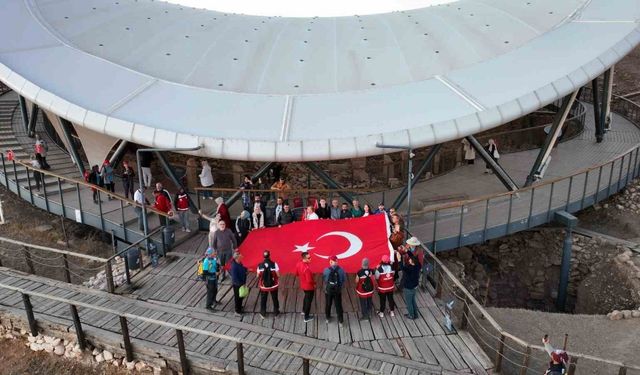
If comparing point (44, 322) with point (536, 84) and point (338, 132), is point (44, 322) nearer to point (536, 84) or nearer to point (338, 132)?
point (338, 132)

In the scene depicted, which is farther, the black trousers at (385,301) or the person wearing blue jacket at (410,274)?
the black trousers at (385,301)

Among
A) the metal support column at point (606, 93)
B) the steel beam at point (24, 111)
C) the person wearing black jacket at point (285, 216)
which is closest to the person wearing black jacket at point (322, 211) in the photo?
the person wearing black jacket at point (285, 216)

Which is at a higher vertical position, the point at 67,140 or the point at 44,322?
the point at 67,140

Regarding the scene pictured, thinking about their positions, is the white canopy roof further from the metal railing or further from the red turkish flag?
the metal railing

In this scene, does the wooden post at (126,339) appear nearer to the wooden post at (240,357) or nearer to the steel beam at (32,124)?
the wooden post at (240,357)

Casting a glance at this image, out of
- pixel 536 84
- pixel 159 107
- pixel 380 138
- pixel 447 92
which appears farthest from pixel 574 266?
pixel 159 107

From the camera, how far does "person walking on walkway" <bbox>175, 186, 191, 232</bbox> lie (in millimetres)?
13461

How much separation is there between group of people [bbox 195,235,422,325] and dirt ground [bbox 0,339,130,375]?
7.56ft

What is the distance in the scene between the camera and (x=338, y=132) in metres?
13.0

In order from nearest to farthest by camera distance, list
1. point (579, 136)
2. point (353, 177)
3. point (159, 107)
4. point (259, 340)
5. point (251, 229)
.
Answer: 1. point (259, 340)
2. point (251, 229)
3. point (159, 107)
4. point (353, 177)
5. point (579, 136)

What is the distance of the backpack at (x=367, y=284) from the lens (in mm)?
9936

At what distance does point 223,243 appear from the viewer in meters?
11.2

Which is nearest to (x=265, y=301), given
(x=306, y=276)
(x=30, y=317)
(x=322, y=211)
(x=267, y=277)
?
(x=267, y=277)

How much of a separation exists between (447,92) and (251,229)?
642cm
